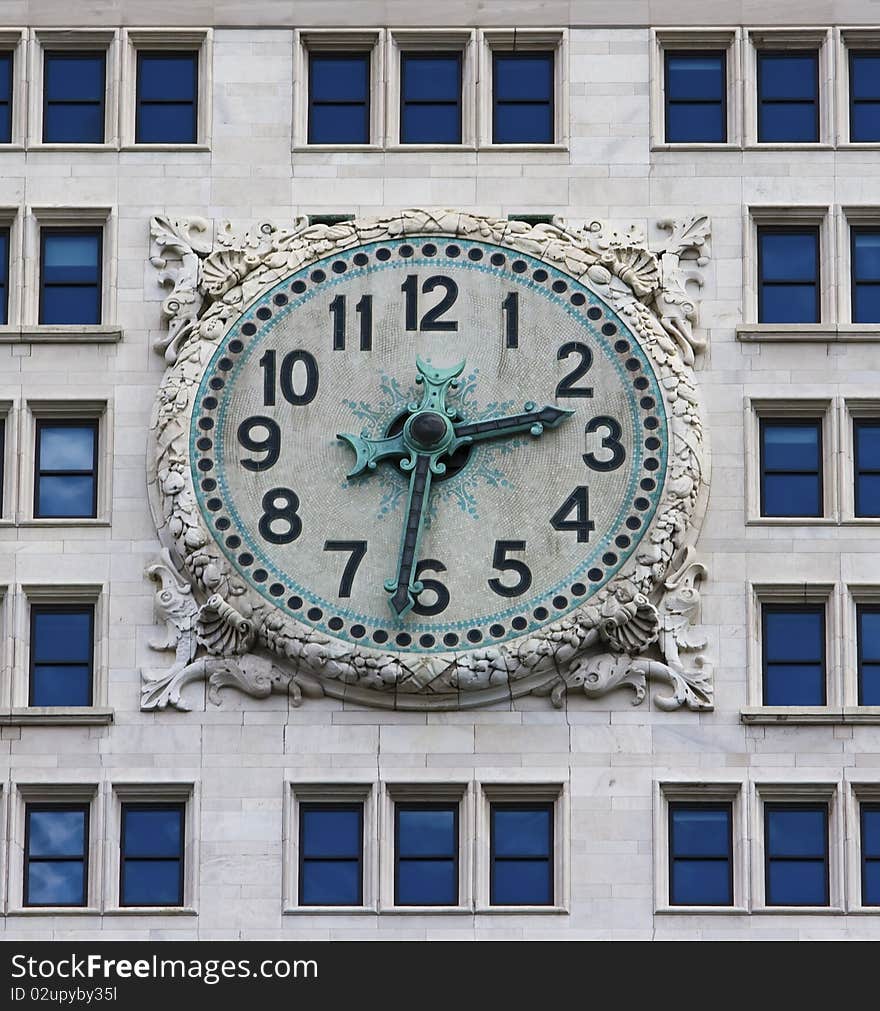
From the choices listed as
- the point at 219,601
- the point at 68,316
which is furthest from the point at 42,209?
the point at 219,601

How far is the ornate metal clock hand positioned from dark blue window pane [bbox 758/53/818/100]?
6.04m

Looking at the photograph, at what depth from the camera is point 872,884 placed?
243ft

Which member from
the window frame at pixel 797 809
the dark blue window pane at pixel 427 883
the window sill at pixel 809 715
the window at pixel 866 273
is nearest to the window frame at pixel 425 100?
the window at pixel 866 273

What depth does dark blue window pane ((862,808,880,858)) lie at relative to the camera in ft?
244

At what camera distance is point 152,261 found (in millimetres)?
76688

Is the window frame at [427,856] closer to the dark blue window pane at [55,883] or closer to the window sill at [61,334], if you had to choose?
the dark blue window pane at [55,883]

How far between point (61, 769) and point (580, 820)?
7.29m

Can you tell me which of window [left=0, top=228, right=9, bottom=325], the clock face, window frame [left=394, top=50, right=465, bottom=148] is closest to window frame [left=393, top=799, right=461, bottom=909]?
the clock face

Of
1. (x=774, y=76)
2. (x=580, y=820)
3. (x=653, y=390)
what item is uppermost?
(x=774, y=76)

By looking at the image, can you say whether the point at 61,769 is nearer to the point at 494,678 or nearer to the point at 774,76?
the point at 494,678

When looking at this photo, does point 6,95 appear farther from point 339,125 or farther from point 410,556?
point 410,556

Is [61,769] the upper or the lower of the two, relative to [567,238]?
lower

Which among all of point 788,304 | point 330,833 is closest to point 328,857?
point 330,833

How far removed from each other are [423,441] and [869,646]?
22.8 feet
